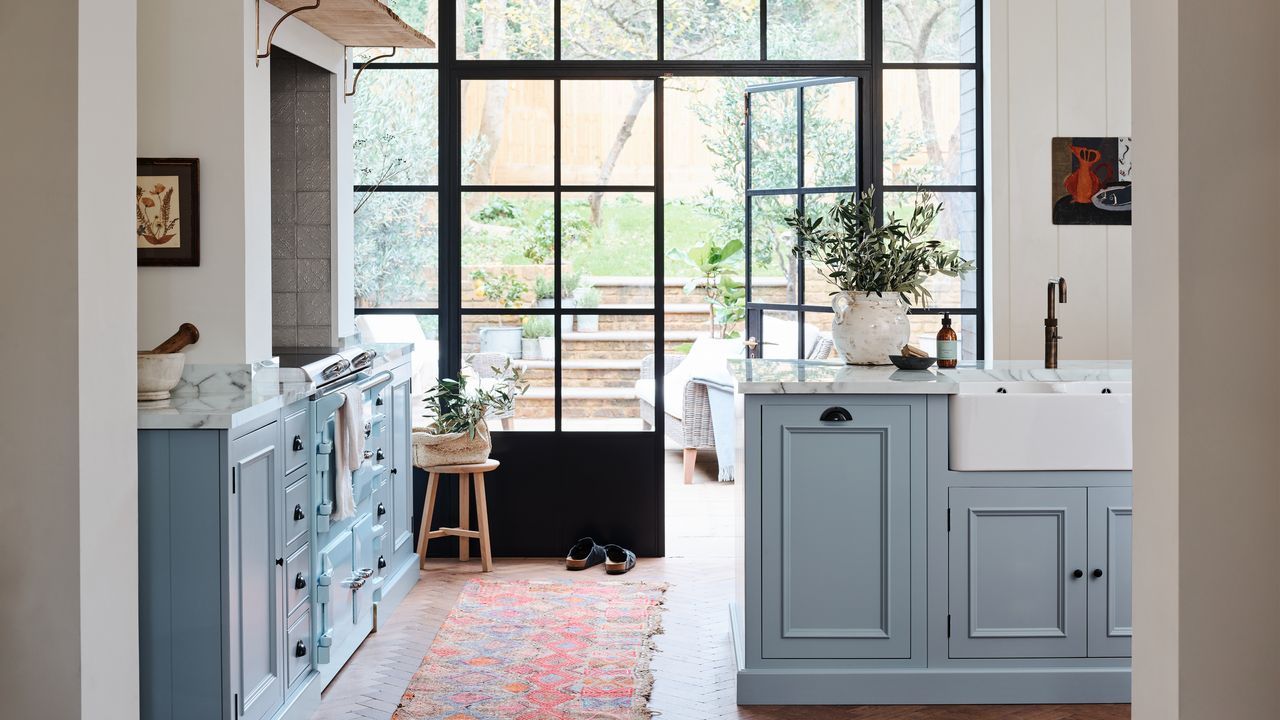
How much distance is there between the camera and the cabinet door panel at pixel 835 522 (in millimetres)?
3248

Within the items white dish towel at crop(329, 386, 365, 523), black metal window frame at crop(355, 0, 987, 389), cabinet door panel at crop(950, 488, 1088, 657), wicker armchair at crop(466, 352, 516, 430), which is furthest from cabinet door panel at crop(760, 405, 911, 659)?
wicker armchair at crop(466, 352, 516, 430)

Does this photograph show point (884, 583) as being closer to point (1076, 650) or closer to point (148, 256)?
point (1076, 650)

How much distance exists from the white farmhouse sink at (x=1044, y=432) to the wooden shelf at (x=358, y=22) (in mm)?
2333

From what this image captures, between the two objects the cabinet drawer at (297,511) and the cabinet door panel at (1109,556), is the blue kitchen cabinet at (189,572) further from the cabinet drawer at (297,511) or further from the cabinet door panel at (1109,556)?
the cabinet door panel at (1109,556)

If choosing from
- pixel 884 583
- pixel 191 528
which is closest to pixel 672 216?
pixel 884 583

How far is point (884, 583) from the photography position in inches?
128

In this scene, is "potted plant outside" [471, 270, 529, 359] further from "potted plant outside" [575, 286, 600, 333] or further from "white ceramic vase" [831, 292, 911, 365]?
"white ceramic vase" [831, 292, 911, 365]

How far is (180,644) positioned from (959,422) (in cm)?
222

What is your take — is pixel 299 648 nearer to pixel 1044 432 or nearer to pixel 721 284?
pixel 1044 432

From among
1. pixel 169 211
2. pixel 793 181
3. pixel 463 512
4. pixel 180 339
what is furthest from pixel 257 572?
pixel 793 181

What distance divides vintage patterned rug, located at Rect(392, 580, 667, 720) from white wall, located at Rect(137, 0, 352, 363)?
121 centimetres

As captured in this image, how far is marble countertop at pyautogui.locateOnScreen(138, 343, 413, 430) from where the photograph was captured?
2562 mm
